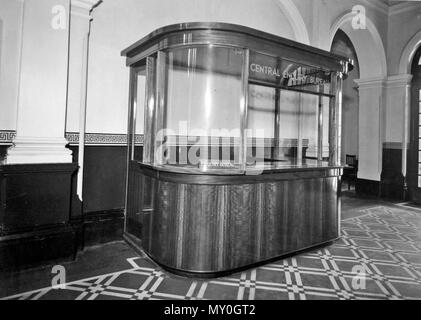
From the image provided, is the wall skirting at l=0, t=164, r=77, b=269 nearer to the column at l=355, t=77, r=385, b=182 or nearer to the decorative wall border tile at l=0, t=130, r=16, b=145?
the decorative wall border tile at l=0, t=130, r=16, b=145

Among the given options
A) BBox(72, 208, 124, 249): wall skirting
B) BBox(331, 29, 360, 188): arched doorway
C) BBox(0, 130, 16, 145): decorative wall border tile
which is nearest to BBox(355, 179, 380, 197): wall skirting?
BBox(331, 29, 360, 188): arched doorway

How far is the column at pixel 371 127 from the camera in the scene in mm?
7438

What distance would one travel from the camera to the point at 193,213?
9.48 ft

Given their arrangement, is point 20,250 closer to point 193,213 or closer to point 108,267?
point 108,267

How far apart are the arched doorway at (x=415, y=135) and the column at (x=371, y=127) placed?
59cm

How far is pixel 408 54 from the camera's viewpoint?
7.12 meters

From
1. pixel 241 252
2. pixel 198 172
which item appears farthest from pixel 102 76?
pixel 241 252

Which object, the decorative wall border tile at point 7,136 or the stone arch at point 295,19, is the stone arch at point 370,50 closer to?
the stone arch at point 295,19

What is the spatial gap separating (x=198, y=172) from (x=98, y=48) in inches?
80.2

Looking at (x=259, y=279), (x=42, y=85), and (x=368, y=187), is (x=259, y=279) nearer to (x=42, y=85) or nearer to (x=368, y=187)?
(x=42, y=85)

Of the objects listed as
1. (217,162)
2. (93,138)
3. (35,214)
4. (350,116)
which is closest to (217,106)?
(217,162)

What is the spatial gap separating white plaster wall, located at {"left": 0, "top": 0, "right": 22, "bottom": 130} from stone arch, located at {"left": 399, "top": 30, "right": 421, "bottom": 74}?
732 cm

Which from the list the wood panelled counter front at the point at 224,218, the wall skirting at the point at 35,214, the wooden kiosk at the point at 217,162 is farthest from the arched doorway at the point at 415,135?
the wall skirting at the point at 35,214

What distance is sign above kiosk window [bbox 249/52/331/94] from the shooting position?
4.14 m
